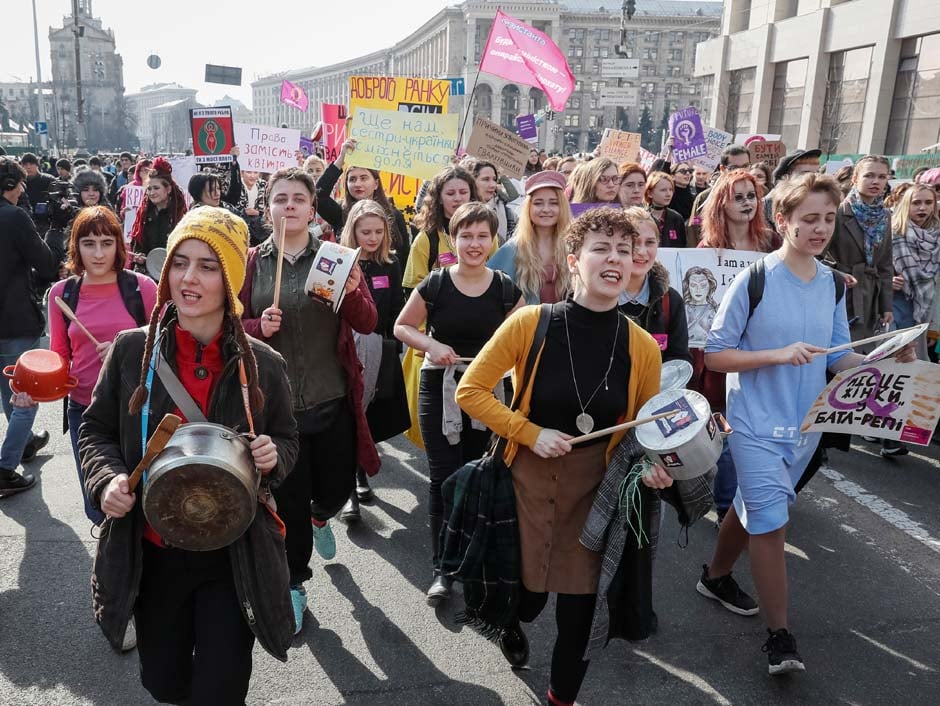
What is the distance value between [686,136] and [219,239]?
1057cm

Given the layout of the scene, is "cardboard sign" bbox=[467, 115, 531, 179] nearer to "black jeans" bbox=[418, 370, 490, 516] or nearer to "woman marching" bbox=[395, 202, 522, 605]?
"woman marching" bbox=[395, 202, 522, 605]

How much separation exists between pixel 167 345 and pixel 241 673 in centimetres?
104

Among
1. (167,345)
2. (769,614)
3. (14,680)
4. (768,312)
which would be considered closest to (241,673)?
(167,345)

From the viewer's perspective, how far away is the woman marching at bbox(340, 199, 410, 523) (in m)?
4.80

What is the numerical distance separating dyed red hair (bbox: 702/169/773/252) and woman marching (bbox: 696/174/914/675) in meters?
1.12

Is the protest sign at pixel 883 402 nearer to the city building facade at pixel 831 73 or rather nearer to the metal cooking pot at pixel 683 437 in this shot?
the metal cooking pot at pixel 683 437

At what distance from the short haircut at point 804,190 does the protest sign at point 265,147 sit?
8.05 meters


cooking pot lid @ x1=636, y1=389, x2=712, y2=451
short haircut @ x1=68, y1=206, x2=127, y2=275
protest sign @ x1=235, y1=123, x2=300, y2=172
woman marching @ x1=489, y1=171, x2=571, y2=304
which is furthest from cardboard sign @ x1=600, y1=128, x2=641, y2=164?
cooking pot lid @ x1=636, y1=389, x2=712, y2=451

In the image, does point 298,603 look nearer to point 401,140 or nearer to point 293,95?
point 401,140

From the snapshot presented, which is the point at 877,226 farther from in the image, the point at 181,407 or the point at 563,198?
the point at 181,407

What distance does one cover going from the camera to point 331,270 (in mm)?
3486

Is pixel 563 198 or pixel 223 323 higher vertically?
pixel 563 198

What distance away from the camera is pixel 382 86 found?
8.41 meters

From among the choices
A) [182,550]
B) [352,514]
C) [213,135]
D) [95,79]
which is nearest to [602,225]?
[182,550]
